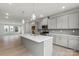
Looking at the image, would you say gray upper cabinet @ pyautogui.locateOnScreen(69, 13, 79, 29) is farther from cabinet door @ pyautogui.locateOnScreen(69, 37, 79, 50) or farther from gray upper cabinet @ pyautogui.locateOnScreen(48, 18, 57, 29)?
gray upper cabinet @ pyautogui.locateOnScreen(48, 18, 57, 29)

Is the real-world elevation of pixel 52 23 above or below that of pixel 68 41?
above

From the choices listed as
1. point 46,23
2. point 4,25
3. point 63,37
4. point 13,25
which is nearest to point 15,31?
point 13,25

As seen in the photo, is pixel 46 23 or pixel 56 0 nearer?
pixel 56 0

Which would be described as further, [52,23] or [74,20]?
[52,23]

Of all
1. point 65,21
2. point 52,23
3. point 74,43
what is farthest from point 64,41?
point 52,23

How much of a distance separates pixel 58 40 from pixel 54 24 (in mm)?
1624

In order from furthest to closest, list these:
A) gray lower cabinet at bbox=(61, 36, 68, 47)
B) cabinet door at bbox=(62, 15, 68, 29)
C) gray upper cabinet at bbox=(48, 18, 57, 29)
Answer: gray upper cabinet at bbox=(48, 18, 57, 29), cabinet door at bbox=(62, 15, 68, 29), gray lower cabinet at bbox=(61, 36, 68, 47)

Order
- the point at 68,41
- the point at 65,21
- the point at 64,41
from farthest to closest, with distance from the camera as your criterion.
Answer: the point at 65,21, the point at 64,41, the point at 68,41

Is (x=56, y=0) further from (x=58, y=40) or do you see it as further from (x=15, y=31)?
(x=15, y=31)

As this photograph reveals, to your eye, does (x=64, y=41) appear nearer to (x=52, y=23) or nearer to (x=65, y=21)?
(x=65, y=21)

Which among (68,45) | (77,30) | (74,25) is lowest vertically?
(68,45)

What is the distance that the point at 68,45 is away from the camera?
4594mm

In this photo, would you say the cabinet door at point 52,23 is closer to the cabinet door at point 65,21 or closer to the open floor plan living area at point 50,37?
the open floor plan living area at point 50,37

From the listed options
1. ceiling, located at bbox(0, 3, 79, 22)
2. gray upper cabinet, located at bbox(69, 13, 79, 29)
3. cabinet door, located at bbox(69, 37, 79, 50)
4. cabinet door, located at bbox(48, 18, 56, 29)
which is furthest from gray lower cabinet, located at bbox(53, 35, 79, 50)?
ceiling, located at bbox(0, 3, 79, 22)
